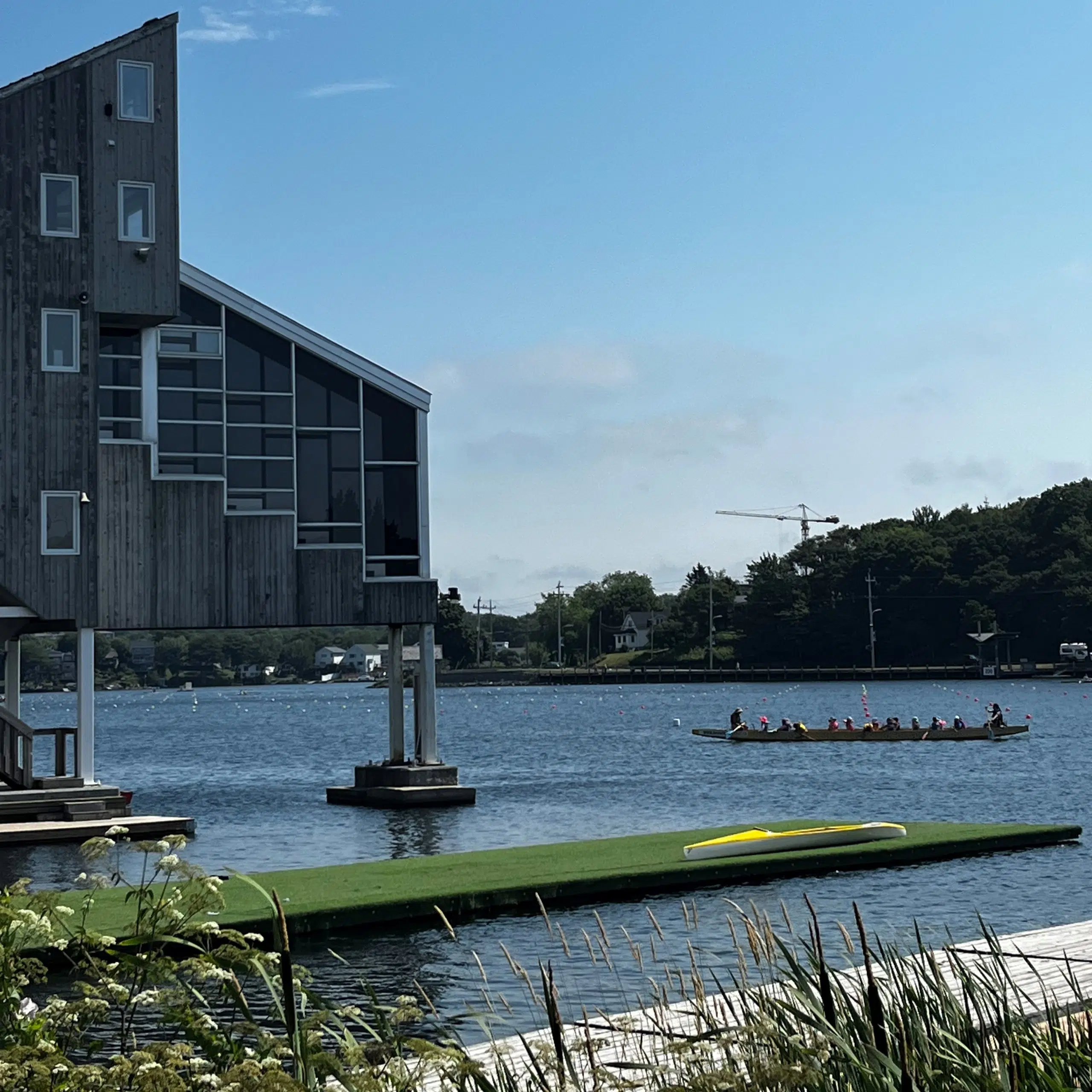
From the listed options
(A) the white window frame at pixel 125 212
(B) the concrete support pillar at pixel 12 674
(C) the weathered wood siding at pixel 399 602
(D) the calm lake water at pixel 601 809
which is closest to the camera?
(D) the calm lake water at pixel 601 809

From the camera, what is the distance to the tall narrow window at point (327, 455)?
32.3 meters

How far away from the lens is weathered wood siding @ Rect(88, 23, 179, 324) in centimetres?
2822

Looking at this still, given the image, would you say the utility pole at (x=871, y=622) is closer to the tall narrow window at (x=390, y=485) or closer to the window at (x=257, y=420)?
the tall narrow window at (x=390, y=485)

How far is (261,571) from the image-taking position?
3089 cm

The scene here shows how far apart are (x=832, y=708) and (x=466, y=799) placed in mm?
84905

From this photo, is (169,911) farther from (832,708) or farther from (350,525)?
(832,708)

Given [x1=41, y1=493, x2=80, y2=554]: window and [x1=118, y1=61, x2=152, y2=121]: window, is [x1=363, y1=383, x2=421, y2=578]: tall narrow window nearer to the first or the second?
[x1=41, y1=493, x2=80, y2=554]: window

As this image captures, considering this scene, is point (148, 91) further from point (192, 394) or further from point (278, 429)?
point (278, 429)

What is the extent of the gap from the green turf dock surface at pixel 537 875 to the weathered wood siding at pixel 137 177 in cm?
1160

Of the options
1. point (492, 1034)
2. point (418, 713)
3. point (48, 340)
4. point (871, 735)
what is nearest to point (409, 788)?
point (418, 713)

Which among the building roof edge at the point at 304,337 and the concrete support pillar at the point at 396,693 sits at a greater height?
the building roof edge at the point at 304,337

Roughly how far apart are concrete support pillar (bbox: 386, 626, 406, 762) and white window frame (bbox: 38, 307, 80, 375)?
9.53 metres

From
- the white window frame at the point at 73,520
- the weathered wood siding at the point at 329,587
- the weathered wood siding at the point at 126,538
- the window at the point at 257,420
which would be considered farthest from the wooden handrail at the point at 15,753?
the window at the point at 257,420

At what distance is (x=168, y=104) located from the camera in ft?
95.9
